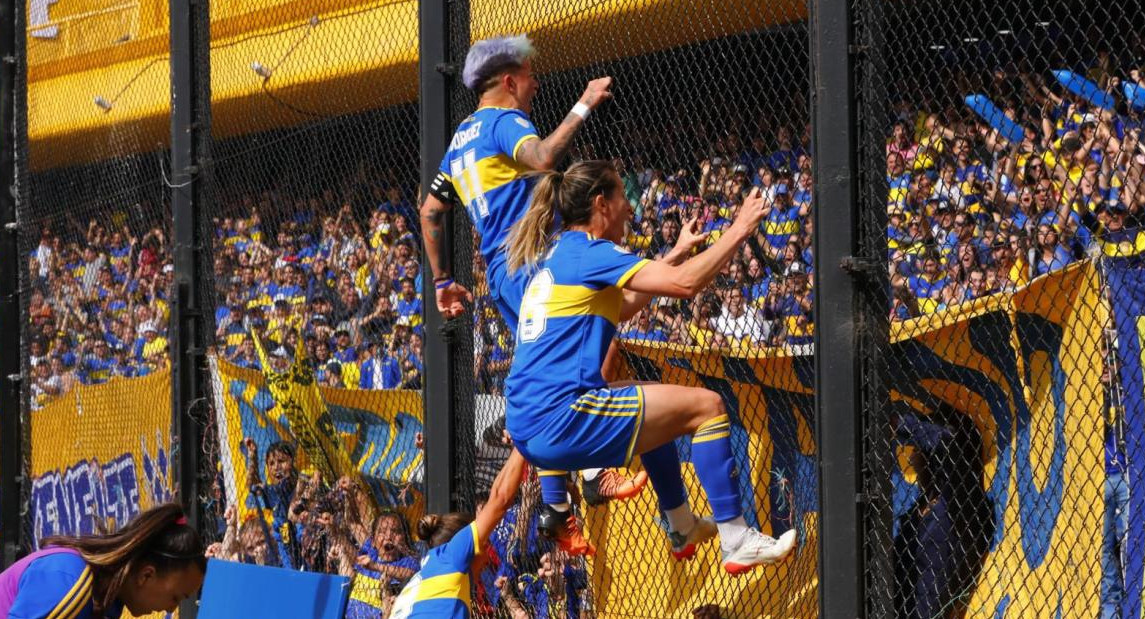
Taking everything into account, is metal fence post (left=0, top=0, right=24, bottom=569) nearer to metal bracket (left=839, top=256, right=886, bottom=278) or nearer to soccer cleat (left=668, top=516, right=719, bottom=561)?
soccer cleat (left=668, top=516, right=719, bottom=561)

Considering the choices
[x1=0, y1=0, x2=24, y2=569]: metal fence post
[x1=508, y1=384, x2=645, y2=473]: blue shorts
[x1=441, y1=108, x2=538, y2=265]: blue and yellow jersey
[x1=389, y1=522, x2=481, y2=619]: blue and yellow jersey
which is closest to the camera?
[x1=508, y1=384, x2=645, y2=473]: blue shorts

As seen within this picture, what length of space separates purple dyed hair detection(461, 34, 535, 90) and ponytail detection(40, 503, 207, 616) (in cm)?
218

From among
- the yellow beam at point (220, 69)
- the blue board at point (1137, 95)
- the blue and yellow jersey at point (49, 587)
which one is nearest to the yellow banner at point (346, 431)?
the yellow beam at point (220, 69)

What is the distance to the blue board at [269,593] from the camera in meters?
6.73

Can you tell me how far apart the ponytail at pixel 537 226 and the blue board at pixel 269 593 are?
6.28 feet

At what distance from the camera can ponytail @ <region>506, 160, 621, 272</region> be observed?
5.45 metres

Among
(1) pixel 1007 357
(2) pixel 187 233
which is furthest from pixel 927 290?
(2) pixel 187 233

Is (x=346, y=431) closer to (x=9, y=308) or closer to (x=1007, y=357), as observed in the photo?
(x=9, y=308)

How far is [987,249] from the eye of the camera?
5906 millimetres

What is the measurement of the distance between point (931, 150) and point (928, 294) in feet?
2.57

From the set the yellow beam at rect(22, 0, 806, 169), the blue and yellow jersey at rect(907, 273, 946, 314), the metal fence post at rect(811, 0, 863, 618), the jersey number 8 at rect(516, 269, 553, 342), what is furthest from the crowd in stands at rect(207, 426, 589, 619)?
the yellow beam at rect(22, 0, 806, 169)

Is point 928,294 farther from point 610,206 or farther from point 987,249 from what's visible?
point 610,206

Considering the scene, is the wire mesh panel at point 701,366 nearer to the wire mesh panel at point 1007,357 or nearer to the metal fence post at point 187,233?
the wire mesh panel at point 1007,357

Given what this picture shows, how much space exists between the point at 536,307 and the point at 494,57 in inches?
50.8
